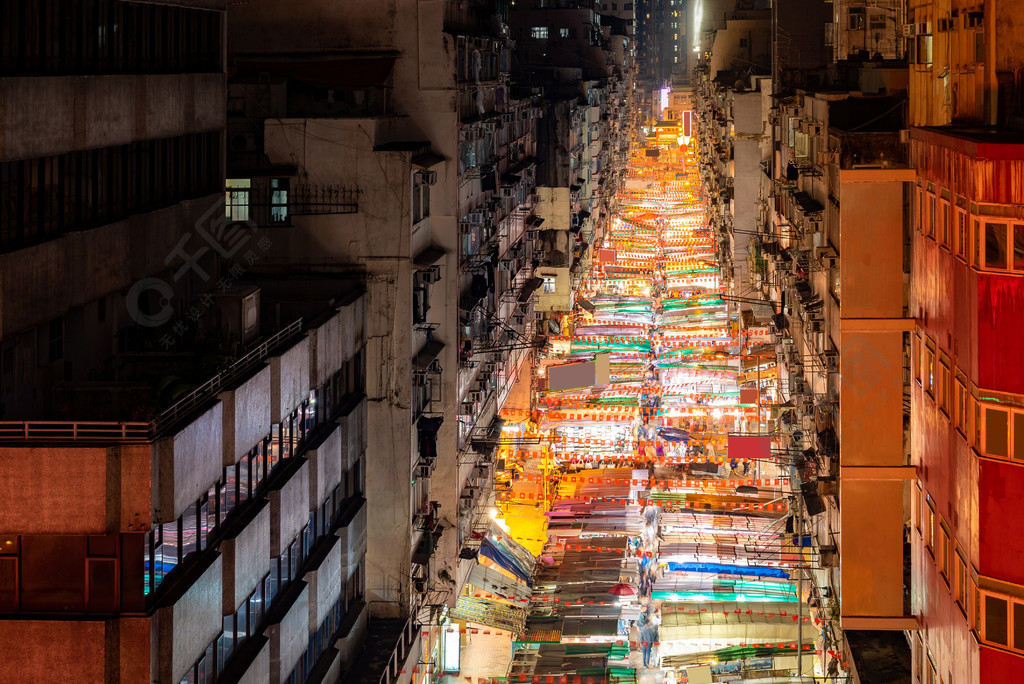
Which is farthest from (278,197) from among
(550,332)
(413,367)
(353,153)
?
(550,332)

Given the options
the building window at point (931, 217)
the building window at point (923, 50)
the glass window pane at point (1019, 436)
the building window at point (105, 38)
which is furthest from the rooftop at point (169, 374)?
the building window at point (923, 50)

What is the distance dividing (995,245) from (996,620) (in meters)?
4.07

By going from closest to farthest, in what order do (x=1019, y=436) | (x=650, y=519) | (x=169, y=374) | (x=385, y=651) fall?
A: (x=1019, y=436) → (x=169, y=374) → (x=385, y=651) → (x=650, y=519)

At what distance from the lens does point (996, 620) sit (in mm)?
12516

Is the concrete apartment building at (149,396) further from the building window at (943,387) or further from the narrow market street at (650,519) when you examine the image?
the narrow market street at (650,519)

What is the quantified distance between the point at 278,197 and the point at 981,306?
19.8 meters

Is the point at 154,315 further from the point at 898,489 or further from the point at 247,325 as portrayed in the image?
the point at 898,489

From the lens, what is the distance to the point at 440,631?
35.8 metres

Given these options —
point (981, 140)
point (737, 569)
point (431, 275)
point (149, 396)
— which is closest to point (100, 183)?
point (149, 396)

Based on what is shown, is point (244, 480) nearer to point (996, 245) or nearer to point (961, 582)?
point (961, 582)

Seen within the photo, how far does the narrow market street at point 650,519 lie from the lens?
36.0 meters

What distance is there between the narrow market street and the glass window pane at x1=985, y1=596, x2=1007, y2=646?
773 inches

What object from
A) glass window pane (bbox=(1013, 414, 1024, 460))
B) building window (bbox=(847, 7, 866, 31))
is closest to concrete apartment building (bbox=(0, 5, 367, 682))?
glass window pane (bbox=(1013, 414, 1024, 460))

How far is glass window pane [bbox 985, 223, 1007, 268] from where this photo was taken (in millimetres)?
12219
